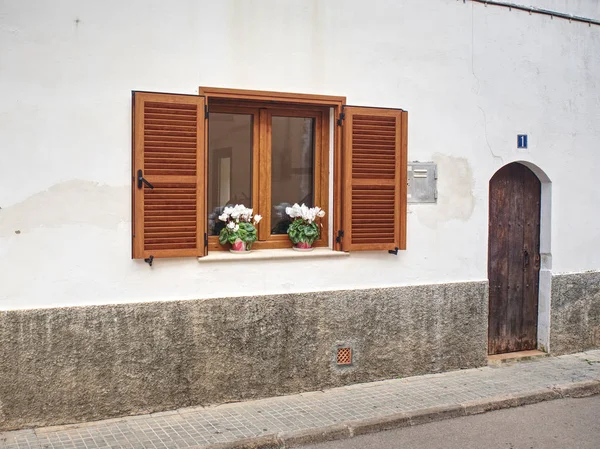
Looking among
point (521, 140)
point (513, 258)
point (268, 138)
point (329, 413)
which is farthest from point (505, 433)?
point (521, 140)

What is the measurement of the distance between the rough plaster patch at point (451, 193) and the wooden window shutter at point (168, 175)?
262cm

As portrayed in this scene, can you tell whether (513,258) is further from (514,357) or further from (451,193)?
(451,193)

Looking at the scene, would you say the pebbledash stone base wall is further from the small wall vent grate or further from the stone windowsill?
the stone windowsill

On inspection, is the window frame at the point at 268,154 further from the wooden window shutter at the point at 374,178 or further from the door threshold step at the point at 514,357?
the door threshold step at the point at 514,357

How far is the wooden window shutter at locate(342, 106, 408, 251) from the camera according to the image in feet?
24.8

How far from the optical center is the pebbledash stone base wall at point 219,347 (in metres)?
6.16

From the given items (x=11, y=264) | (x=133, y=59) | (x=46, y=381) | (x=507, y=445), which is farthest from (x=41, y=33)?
(x=507, y=445)

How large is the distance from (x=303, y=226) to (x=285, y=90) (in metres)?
1.40

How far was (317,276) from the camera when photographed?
7.45 meters

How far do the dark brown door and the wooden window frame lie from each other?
2248 mm

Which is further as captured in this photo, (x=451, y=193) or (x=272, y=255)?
(x=451, y=193)

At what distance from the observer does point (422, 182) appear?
318 inches

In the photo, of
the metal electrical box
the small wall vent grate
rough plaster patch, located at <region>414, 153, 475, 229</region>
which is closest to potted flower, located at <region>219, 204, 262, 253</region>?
the small wall vent grate

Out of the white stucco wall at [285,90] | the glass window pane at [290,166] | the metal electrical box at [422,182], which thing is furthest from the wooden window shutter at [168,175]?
the metal electrical box at [422,182]
